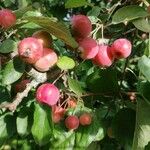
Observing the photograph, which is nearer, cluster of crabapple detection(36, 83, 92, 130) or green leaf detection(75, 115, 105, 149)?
cluster of crabapple detection(36, 83, 92, 130)

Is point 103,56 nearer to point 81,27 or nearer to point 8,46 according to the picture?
point 81,27

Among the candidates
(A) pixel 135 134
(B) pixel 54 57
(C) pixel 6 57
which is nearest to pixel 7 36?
(C) pixel 6 57

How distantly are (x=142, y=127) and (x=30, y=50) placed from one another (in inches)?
16.0

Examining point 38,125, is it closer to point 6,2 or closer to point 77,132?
point 77,132

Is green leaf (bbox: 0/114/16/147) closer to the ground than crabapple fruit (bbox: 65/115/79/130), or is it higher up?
closer to the ground

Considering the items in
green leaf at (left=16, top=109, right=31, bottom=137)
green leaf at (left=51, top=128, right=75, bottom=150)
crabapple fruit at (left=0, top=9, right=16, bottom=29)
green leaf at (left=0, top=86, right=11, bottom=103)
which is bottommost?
green leaf at (left=51, top=128, right=75, bottom=150)

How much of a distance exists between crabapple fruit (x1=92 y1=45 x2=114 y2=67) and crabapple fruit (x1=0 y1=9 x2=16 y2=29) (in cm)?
25

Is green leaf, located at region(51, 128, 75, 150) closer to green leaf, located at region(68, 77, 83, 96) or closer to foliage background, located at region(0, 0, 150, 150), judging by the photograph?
foliage background, located at region(0, 0, 150, 150)

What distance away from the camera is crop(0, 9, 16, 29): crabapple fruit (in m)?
1.19

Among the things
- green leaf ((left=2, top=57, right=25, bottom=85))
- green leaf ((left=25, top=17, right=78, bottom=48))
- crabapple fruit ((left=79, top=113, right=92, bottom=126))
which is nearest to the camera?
green leaf ((left=25, top=17, right=78, bottom=48))

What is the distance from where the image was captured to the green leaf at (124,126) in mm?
1362

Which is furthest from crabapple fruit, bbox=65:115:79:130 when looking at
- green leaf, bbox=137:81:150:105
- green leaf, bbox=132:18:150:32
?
green leaf, bbox=132:18:150:32

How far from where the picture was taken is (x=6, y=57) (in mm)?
1321

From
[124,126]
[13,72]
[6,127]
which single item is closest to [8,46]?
[13,72]
